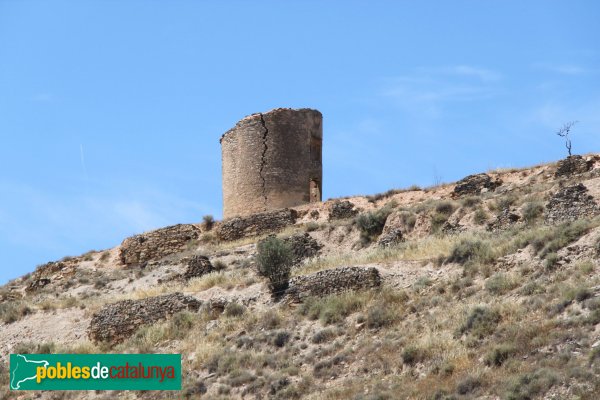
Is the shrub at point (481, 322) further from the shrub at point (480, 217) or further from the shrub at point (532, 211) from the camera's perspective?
the shrub at point (480, 217)

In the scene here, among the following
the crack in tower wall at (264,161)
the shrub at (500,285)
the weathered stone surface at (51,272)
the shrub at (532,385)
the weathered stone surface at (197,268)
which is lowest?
the shrub at (532,385)

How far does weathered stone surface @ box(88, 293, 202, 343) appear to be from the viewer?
73.7 feet

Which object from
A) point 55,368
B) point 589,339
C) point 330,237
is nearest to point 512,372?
point 589,339

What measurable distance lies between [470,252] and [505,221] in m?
3.78

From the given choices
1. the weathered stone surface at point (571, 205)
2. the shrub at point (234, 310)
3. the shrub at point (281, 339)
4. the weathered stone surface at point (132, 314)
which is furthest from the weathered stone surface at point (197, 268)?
the weathered stone surface at point (571, 205)

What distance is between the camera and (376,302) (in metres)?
19.2

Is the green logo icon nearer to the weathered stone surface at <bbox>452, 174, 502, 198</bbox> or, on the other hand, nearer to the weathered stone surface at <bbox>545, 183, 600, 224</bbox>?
the weathered stone surface at <bbox>545, 183, 600, 224</bbox>

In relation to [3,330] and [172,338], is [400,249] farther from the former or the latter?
[3,330]

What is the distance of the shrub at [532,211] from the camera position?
22922 mm

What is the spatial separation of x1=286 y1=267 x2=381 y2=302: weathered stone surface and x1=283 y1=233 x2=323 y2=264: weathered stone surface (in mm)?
4759

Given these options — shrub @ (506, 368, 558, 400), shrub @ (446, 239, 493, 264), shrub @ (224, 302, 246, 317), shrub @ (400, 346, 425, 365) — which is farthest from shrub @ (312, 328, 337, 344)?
shrub @ (506, 368, 558, 400)

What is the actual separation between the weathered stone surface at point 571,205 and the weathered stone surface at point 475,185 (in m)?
3.87

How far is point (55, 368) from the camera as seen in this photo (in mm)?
21000

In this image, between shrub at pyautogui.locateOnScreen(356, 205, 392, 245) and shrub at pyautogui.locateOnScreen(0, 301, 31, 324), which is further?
shrub at pyautogui.locateOnScreen(356, 205, 392, 245)
